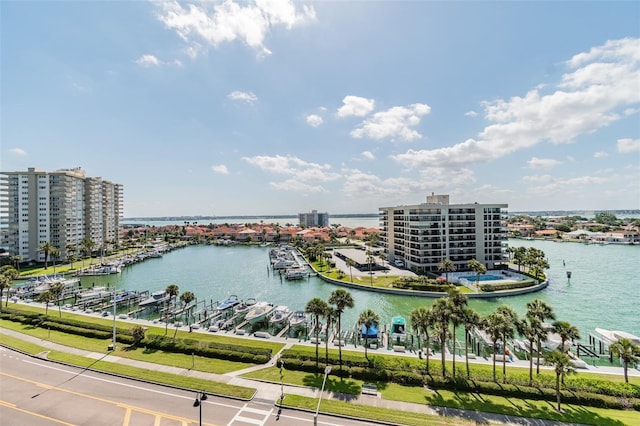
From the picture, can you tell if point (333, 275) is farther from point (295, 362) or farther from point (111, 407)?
point (111, 407)

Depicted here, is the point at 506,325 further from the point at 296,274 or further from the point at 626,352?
the point at 296,274

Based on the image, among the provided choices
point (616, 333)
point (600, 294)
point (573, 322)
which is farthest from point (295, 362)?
point (600, 294)

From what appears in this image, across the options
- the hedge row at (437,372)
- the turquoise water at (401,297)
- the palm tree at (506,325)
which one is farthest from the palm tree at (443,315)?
the turquoise water at (401,297)

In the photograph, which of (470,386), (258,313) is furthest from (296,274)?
(470,386)

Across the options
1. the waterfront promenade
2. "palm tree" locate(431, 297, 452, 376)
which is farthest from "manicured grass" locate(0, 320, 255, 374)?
"palm tree" locate(431, 297, 452, 376)

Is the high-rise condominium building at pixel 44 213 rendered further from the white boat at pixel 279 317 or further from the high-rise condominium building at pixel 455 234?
the high-rise condominium building at pixel 455 234

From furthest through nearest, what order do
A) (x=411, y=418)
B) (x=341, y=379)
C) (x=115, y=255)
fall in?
(x=115, y=255), (x=341, y=379), (x=411, y=418)
